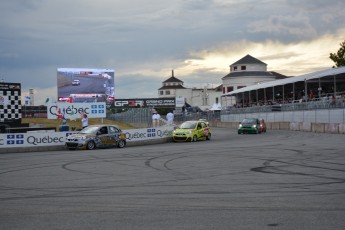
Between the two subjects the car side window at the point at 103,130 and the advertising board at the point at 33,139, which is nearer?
the advertising board at the point at 33,139

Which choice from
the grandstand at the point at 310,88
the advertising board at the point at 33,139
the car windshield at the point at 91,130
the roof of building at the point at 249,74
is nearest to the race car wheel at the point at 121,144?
the car windshield at the point at 91,130

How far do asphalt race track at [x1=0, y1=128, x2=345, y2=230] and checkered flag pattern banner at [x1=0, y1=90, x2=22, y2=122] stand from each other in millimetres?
14967

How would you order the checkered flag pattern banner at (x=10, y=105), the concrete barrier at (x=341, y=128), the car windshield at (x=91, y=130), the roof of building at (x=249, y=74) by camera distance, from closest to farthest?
1. the car windshield at (x=91, y=130)
2. the checkered flag pattern banner at (x=10, y=105)
3. the concrete barrier at (x=341, y=128)
4. the roof of building at (x=249, y=74)

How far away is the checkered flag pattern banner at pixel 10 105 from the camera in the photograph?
30.7 meters

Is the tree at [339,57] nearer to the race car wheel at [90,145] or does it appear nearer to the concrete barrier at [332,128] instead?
the concrete barrier at [332,128]

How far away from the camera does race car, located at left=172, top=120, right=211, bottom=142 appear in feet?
106

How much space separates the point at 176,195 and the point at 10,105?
77.9 feet

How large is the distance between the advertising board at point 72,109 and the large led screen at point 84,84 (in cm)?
573

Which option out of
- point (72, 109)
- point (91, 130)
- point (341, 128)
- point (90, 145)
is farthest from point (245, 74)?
point (90, 145)

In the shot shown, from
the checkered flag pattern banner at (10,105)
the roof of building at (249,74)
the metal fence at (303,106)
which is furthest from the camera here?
the roof of building at (249,74)

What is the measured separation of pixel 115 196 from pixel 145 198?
0.69 meters

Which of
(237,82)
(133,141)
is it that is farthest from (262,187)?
(237,82)

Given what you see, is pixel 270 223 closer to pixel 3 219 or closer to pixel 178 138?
pixel 3 219

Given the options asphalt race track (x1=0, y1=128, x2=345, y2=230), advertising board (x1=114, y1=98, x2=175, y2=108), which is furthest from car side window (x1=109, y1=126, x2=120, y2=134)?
advertising board (x1=114, y1=98, x2=175, y2=108)
